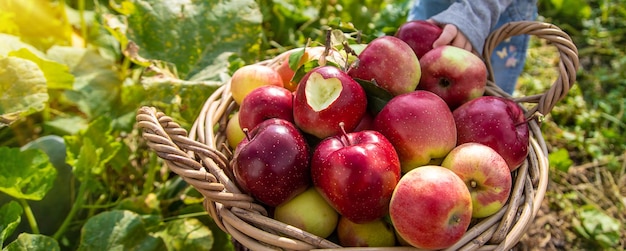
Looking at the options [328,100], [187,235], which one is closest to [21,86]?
[187,235]

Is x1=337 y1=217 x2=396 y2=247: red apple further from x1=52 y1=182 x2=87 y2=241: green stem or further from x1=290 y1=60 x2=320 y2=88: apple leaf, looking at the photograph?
x1=52 y1=182 x2=87 y2=241: green stem

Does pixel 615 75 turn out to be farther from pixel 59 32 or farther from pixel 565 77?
pixel 59 32

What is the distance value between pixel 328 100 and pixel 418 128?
0.18 m

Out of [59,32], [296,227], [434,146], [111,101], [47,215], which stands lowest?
[47,215]

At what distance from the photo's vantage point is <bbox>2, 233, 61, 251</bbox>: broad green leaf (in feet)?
3.81

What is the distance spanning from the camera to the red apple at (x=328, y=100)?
1055 mm

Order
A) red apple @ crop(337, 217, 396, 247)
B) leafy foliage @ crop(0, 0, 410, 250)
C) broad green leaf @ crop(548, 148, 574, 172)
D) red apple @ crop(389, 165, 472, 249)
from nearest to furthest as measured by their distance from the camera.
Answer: red apple @ crop(389, 165, 472, 249) → red apple @ crop(337, 217, 396, 247) → leafy foliage @ crop(0, 0, 410, 250) → broad green leaf @ crop(548, 148, 574, 172)

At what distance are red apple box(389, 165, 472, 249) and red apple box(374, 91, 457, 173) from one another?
0.41 feet

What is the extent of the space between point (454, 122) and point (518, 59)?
2.76 feet

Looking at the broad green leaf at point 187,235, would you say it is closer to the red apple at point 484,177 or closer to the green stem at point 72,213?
the green stem at point 72,213

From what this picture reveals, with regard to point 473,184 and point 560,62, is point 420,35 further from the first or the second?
point 473,184

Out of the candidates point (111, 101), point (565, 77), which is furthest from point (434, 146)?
point (111, 101)

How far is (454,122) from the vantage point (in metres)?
1.08

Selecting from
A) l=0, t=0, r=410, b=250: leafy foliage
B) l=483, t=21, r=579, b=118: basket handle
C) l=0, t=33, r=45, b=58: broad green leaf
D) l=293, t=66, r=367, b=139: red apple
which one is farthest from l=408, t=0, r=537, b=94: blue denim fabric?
l=0, t=33, r=45, b=58: broad green leaf
